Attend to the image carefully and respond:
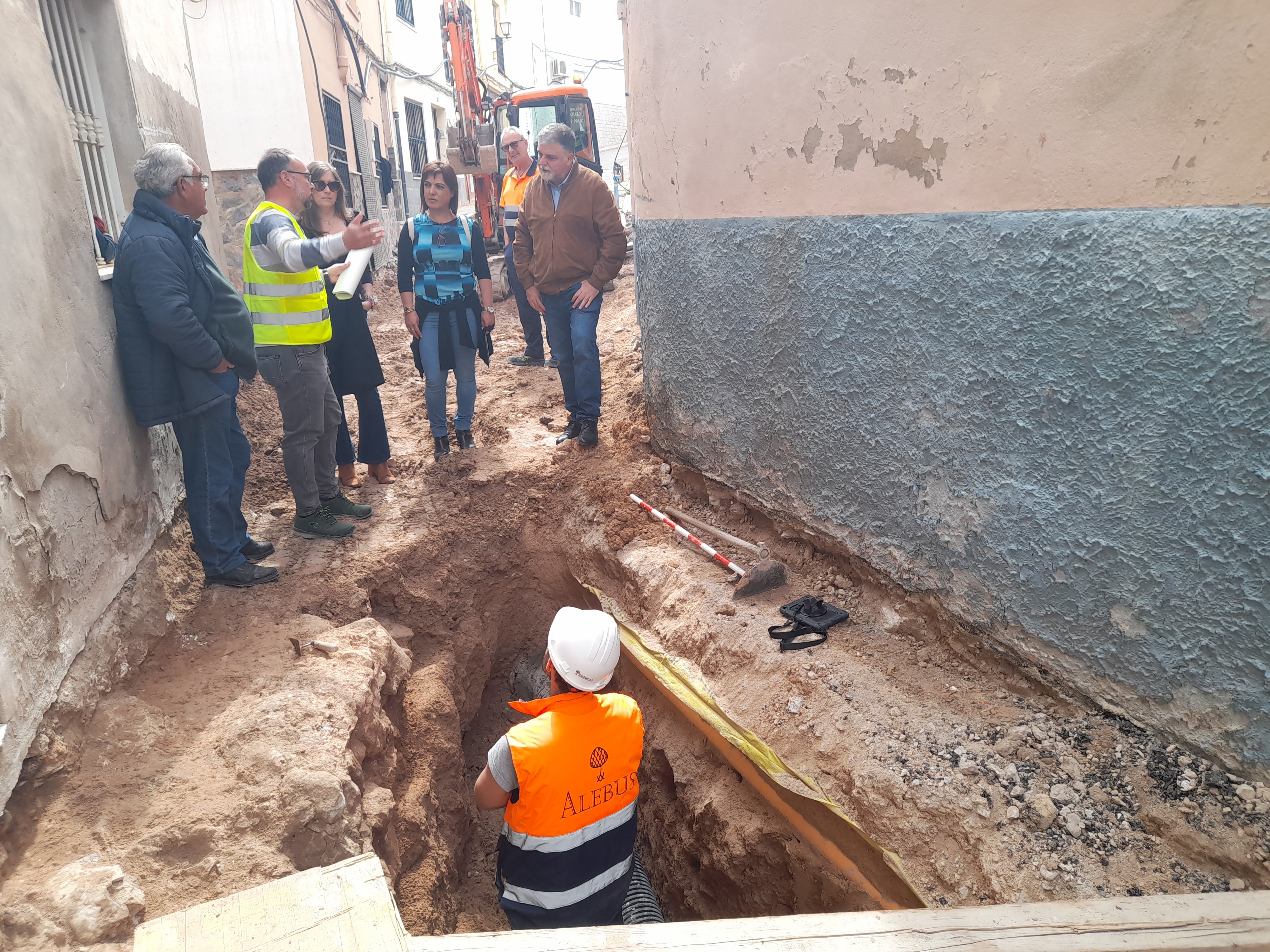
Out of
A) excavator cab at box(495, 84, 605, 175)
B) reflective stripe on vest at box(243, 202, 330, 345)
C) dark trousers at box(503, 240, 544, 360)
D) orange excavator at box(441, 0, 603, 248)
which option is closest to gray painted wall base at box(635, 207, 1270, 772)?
reflective stripe on vest at box(243, 202, 330, 345)

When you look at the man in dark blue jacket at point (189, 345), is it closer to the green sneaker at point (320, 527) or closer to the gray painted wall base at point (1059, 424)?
the green sneaker at point (320, 527)

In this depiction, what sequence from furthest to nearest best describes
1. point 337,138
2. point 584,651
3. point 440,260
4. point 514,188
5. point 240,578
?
point 337,138, point 514,188, point 440,260, point 240,578, point 584,651

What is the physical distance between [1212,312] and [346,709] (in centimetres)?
310

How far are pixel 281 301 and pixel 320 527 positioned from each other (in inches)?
48.1

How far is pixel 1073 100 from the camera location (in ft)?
7.23

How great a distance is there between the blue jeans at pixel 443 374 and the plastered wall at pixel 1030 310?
1.91 metres

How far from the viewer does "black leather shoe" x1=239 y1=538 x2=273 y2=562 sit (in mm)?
3902

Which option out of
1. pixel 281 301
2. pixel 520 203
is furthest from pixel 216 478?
pixel 520 203

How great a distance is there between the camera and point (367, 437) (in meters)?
4.78

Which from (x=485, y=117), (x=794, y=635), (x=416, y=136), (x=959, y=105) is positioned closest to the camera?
(x=959, y=105)

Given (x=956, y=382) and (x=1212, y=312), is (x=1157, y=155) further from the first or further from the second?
(x=956, y=382)

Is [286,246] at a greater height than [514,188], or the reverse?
[514,188]

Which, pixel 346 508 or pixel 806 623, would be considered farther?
pixel 346 508

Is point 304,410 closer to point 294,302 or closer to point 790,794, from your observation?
point 294,302
